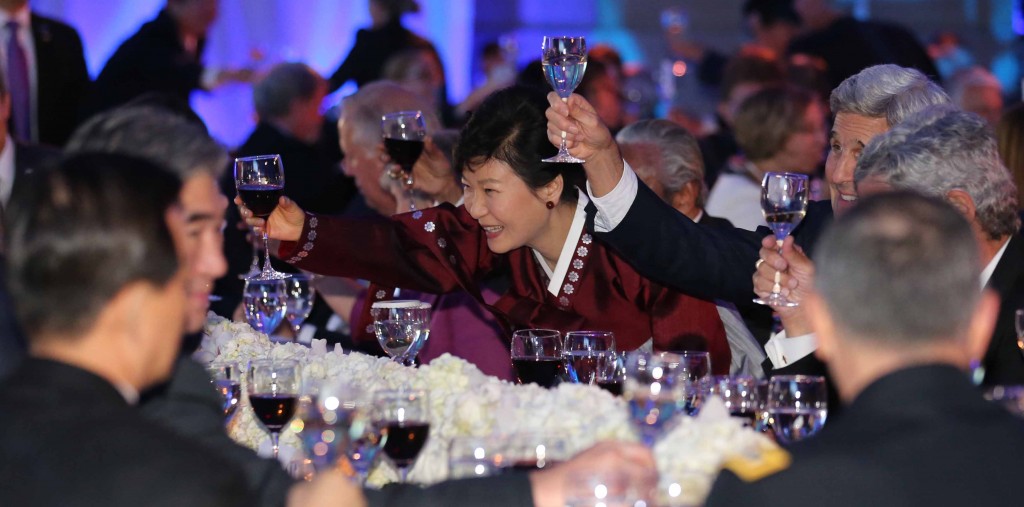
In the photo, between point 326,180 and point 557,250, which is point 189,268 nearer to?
point 557,250

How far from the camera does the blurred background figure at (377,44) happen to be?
810cm

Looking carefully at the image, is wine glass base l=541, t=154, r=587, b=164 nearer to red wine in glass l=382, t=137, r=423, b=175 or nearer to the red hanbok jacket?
the red hanbok jacket

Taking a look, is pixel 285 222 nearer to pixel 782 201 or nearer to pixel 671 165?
pixel 782 201

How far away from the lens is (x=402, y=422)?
215cm

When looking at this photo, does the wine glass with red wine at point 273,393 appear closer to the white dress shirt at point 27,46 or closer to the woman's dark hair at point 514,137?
the woman's dark hair at point 514,137

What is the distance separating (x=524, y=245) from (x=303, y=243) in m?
0.57

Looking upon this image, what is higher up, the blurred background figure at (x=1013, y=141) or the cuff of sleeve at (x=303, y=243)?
the blurred background figure at (x=1013, y=141)

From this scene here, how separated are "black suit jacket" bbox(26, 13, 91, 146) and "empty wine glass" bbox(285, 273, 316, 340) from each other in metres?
2.70

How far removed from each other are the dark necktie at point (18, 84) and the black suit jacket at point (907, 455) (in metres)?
5.08

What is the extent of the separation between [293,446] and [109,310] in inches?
39.1

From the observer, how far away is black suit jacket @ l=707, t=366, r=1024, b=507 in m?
1.62

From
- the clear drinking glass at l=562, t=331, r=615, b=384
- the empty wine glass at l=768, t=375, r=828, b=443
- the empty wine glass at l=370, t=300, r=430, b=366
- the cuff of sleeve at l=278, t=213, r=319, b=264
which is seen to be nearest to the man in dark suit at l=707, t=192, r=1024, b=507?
the empty wine glass at l=768, t=375, r=828, b=443

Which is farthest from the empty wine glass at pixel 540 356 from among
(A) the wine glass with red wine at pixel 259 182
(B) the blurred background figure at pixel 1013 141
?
(B) the blurred background figure at pixel 1013 141

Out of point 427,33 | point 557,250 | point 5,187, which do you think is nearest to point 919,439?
point 557,250
